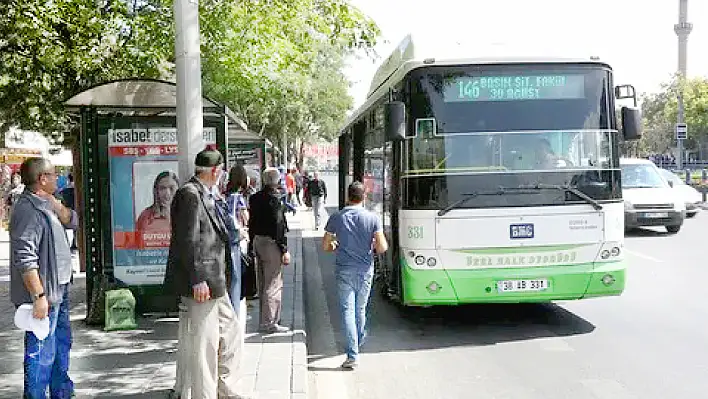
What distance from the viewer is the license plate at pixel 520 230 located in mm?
8078

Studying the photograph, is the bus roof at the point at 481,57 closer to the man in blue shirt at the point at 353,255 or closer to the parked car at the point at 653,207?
the man in blue shirt at the point at 353,255

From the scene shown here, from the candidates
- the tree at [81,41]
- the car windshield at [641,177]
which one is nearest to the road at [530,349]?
the tree at [81,41]

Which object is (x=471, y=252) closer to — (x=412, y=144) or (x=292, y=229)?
(x=412, y=144)

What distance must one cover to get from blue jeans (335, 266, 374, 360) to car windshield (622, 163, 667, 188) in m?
13.8

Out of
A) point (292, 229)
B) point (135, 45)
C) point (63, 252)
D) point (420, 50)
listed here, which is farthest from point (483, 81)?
point (292, 229)

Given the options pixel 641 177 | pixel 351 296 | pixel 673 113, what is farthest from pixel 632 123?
pixel 673 113

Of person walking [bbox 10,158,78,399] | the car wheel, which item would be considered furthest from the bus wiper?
the car wheel

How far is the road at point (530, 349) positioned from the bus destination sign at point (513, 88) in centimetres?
262

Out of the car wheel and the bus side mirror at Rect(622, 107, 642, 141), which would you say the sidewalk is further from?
the car wheel

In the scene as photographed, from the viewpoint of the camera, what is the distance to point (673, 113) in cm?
5734

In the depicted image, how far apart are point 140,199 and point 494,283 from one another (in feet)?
13.5

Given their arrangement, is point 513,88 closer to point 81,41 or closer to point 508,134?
point 508,134

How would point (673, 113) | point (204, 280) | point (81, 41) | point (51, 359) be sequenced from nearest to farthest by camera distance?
point (204, 280) → point (51, 359) → point (81, 41) → point (673, 113)

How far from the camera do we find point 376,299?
11.1 metres
